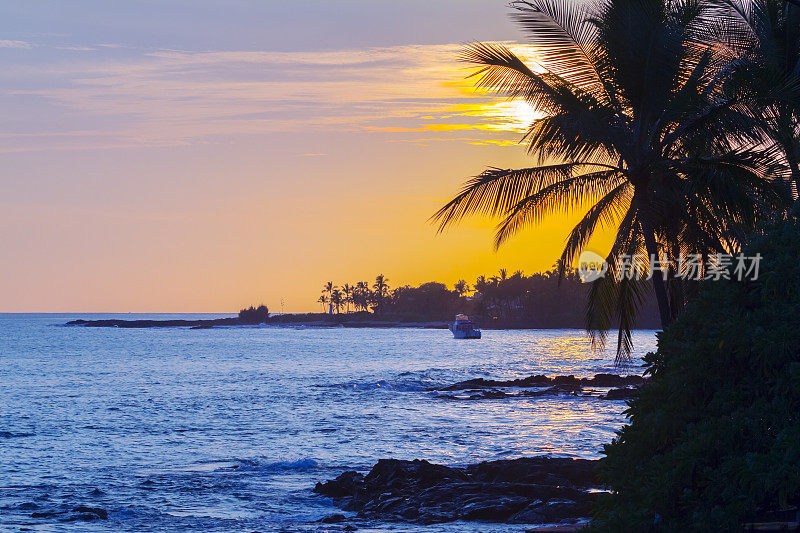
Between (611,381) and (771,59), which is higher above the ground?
(771,59)

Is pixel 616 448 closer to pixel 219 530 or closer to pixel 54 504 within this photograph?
pixel 219 530

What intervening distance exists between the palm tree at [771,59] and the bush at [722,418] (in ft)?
30.4

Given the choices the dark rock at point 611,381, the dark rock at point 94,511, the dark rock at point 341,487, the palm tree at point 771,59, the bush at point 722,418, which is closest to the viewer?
the bush at point 722,418

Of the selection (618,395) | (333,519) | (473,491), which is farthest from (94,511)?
(618,395)

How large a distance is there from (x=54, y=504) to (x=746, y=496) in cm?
1721

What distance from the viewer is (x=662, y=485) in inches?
259

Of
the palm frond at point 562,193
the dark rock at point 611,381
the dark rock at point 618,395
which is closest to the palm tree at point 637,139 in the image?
the palm frond at point 562,193

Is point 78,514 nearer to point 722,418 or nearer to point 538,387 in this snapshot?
point 722,418

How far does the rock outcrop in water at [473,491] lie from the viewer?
51.6 feet

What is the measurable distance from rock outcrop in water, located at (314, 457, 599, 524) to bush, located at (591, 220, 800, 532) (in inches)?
311

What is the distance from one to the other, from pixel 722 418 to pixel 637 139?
11456mm

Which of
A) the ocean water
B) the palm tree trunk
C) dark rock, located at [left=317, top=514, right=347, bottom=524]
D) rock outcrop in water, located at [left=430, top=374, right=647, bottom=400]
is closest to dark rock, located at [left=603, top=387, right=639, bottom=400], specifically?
rock outcrop in water, located at [left=430, top=374, right=647, bottom=400]

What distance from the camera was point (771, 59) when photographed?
1856 cm

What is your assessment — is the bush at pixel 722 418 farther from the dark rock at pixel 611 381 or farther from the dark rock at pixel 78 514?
the dark rock at pixel 611 381
